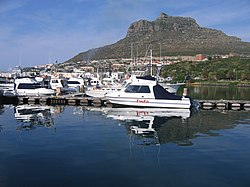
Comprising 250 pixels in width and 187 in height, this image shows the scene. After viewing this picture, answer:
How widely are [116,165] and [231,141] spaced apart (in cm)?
759

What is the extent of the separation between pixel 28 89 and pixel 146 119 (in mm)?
20936

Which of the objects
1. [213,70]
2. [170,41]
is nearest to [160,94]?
[213,70]

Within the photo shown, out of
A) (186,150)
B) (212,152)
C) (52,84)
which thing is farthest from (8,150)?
(52,84)

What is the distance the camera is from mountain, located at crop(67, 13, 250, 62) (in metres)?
138

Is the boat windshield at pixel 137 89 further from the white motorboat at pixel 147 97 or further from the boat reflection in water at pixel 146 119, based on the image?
the boat reflection in water at pixel 146 119

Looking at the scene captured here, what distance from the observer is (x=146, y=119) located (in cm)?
2414

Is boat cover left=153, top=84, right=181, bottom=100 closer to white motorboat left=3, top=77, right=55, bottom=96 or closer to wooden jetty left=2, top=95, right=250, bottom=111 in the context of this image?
wooden jetty left=2, top=95, right=250, bottom=111

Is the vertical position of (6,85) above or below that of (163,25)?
below

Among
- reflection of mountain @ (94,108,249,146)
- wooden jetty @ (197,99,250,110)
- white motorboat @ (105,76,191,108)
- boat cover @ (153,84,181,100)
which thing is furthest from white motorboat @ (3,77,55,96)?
wooden jetty @ (197,99,250,110)

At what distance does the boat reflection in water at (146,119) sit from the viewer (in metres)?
17.6

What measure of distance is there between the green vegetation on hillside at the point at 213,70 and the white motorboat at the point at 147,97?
244 feet

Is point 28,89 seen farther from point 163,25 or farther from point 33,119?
point 163,25

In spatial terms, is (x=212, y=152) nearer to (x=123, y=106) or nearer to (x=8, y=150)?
(x=8, y=150)

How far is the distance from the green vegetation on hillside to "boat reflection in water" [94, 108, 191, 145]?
76165mm
